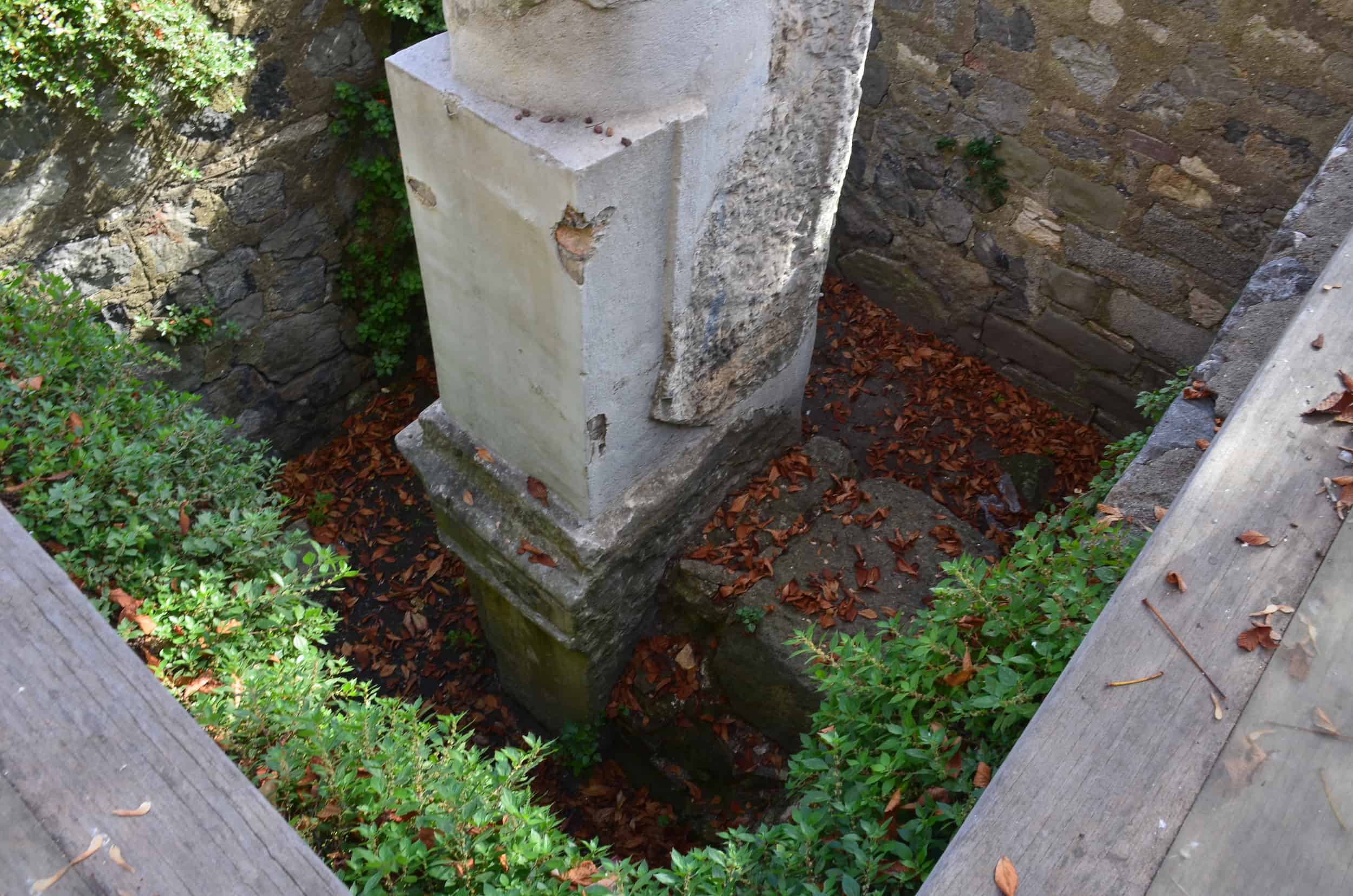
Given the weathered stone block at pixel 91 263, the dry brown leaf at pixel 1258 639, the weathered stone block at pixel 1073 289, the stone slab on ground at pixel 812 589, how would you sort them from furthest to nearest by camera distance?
1. the weathered stone block at pixel 1073 289
2. the weathered stone block at pixel 91 263
3. the stone slab on ground at pixel 812 589
4. the dry brown leaf at pixel 1258 639

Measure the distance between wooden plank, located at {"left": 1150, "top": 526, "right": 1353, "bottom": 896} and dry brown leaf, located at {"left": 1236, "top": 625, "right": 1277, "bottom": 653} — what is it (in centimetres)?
2

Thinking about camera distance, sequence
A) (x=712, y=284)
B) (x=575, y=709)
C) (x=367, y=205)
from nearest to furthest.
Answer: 1. (x=712, y=284)
2. (x=575, y=709)
3. (x=367, y=205)

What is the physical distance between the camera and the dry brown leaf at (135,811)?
1.11 m

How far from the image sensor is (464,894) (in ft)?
5.19

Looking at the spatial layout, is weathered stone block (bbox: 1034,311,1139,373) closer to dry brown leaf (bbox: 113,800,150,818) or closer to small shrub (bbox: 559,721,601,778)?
small shrub (bbox: 559,721,601,778)

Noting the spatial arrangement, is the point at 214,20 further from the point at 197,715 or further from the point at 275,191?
the point at 197,715

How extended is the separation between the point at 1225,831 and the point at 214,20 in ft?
12.1

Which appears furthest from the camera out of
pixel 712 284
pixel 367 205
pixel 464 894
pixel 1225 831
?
pixel 367 205

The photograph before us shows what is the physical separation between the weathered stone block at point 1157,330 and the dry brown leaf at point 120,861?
390 cm

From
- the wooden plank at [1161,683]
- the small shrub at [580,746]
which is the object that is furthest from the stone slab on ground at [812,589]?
the wooden plank at [1161,683]

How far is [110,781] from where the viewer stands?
1138 millimetres

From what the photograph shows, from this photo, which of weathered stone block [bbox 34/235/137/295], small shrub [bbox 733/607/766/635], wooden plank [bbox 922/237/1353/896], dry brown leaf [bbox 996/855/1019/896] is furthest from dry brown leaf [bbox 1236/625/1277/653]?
weathered stone block [bbox 34/235/137/295]

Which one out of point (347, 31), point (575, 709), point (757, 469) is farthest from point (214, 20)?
point (575, 709)

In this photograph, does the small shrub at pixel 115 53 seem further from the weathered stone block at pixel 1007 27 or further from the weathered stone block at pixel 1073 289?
the weathered stone block at pixel 1073 289
